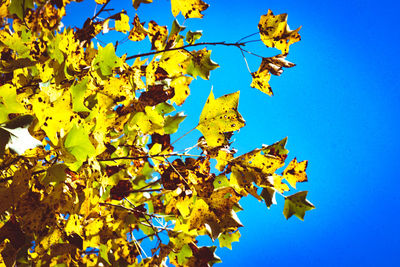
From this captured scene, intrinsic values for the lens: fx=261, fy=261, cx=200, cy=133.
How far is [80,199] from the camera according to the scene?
68cm

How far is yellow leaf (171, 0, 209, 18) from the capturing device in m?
0.81

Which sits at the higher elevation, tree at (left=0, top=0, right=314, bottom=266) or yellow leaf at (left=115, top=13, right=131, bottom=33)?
yellow leaf at (left=115, top=13, right=131, bottom=33)

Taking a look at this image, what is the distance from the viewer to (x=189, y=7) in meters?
0.82

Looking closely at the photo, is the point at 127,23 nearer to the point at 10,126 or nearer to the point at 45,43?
the point at 45,43

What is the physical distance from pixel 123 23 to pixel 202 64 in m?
0.45

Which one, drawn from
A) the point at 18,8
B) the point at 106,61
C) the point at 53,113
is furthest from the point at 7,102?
the point at 18,8

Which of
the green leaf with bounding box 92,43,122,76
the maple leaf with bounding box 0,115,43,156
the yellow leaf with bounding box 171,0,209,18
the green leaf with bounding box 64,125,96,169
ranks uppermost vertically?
the yellow leaf with bounding box 171,0,209,18

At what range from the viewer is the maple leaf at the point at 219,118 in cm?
66

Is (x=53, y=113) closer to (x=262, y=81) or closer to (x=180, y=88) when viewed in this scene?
(x=180, y=88)

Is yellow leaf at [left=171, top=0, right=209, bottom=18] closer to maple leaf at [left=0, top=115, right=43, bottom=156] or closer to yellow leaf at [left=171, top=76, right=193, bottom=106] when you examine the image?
yellow leaf at [left=171, top=76, right=193, bottom=106]

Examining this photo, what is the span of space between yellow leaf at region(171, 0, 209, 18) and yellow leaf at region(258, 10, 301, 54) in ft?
0.62

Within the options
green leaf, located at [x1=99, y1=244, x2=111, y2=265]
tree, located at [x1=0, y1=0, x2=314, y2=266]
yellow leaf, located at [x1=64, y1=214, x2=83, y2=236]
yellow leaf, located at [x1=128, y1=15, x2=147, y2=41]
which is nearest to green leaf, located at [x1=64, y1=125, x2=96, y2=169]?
tree, located at [x1=0, y1=0, x2=314, y2=266]

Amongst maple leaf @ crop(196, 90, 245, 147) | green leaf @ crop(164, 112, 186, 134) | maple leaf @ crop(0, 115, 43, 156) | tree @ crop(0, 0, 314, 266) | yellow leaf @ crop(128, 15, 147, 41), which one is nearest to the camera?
maple leaf @ crop(0, 115, 43, 156)

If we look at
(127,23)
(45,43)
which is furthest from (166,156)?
(127,23)
